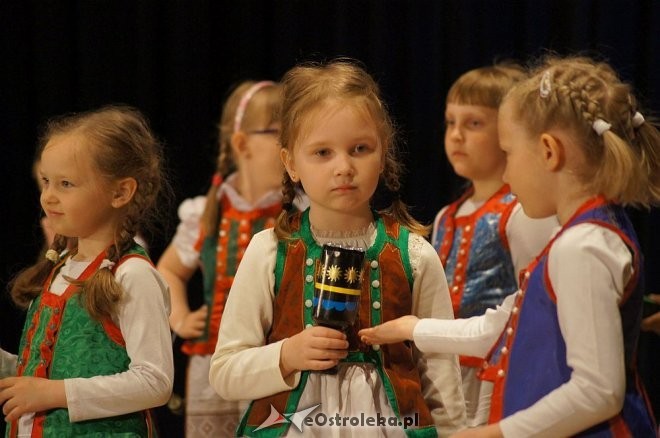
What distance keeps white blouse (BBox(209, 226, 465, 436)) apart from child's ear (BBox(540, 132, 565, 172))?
38 cm

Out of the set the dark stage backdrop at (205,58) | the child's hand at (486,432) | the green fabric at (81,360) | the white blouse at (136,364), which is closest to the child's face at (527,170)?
the child's hand at (486,432)

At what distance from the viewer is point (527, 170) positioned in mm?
2105

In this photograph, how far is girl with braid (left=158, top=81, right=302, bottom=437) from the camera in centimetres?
379

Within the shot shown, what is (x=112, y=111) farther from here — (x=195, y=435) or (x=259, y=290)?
(x=195, y=435)

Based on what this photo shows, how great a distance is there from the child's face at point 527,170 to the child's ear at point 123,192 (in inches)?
37.6

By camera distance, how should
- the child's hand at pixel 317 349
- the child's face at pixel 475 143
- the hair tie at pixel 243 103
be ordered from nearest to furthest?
the child's hand at pixel 317 349 < the child's face at pixel 475 143 < the hair tie at pixel 243 103

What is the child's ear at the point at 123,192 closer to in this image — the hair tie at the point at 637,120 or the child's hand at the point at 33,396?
the child's hand at the point at 33,396

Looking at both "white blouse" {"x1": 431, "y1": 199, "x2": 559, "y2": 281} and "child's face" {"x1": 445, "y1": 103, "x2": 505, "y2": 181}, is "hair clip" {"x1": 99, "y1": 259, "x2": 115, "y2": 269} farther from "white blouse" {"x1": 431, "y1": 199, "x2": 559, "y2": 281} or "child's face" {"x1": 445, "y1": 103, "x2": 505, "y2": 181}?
"child's face" {"x1": 445, "y1": 103, "x2": 505, "y2": 181}

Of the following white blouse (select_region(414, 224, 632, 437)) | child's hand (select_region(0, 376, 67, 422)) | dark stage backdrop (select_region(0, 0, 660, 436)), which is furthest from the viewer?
dark stage backdrop (select_region(0, 0, 660, 436))

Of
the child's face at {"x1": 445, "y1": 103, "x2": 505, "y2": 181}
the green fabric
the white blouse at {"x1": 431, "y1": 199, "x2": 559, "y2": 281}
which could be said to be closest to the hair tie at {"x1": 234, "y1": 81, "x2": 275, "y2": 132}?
the child's face at {"x1": 445, "y1": 103, "x2": 505, "y2": 181}

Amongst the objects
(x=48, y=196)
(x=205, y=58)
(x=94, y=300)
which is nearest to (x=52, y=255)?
(x=48, y=196)

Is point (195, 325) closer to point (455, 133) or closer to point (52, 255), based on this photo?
point (455, 133)

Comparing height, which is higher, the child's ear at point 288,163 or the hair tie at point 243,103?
the child's ear at point 288,163

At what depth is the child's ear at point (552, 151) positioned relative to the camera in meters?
2.04
